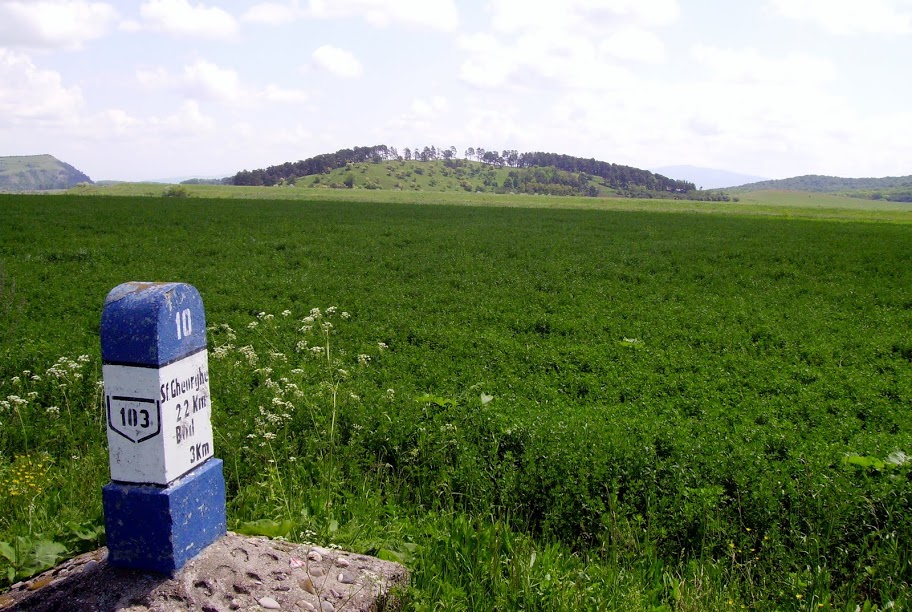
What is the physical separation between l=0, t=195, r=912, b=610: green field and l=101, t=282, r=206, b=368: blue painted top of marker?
5.20 ft

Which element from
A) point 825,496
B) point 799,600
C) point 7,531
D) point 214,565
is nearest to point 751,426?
point 825,496

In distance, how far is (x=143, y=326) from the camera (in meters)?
3.36

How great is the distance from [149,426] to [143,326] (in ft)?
1.78

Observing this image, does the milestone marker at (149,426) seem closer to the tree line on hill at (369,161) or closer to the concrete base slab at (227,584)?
the concrete base slab at (227,584)

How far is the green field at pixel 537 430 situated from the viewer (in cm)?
458

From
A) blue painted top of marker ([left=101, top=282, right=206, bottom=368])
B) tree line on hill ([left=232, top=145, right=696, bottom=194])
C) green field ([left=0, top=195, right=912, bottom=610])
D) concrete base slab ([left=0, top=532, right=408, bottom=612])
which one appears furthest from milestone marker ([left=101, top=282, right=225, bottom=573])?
tree line on hill ([left=232, top=145, right=696, bottom=194])

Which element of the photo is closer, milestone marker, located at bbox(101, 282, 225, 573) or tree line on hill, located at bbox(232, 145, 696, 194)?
milestone marker, located at bbox(101, 282, 225, 573)

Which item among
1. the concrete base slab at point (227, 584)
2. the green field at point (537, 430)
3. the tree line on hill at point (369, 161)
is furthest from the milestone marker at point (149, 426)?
the tree line on hill at point (369, 161)

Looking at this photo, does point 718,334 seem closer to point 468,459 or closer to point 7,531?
point 468,459

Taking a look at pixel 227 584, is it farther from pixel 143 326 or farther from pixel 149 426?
pixel 143 326

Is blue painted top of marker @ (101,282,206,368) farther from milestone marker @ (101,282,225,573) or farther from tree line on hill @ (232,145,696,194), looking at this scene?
tree line on hill @ (232,145,696,194)

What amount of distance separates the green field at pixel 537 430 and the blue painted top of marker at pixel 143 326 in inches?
62.4

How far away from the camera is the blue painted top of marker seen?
3.35m

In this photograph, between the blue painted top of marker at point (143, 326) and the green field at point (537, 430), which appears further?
the green field at point (537, 430)
